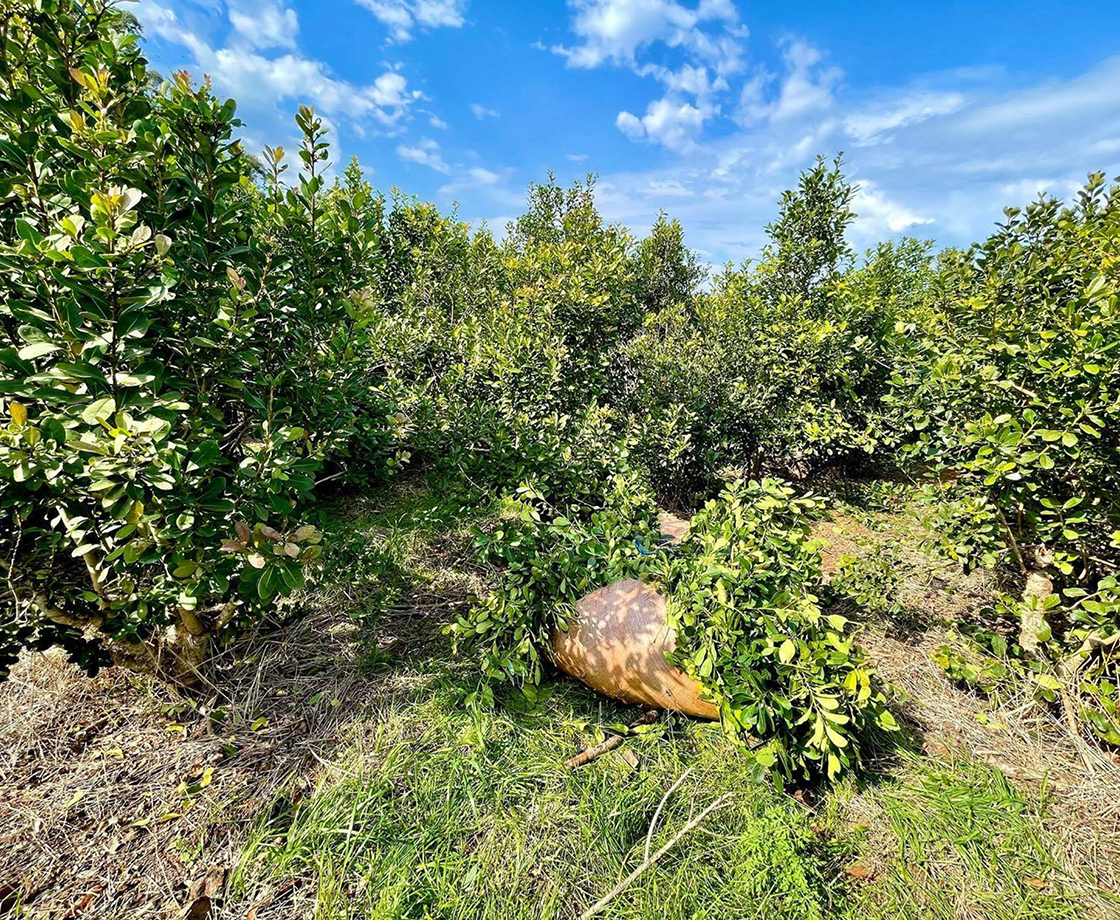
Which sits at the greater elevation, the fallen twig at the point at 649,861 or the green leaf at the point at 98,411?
the green leaf at the point at 98,411

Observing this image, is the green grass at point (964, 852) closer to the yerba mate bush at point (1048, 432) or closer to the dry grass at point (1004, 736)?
the dry grass at point (1004, 736)

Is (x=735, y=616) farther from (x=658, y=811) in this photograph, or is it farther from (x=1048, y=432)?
(x=1048, y=432)

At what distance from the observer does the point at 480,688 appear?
2.64 metres

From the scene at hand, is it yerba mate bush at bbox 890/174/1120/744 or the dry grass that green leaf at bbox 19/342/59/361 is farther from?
yerba mate bush at bbox 890/174/1120/744

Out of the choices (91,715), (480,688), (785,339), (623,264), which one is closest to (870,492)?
(785,339)

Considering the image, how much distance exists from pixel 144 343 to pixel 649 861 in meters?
2.70

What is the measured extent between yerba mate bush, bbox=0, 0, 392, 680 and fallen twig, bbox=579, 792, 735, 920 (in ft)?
5.18

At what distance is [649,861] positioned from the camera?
184 cm

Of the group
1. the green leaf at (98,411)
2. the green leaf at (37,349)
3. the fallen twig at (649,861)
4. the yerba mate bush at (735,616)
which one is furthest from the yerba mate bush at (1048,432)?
the green leaf at (37,349)

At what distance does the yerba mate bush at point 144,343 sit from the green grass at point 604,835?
1.01 m

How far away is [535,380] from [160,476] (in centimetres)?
307

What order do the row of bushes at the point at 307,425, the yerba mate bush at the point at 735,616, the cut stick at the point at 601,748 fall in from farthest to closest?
the cut stick at the point at 601,748 → the yerba mate bush at the point at 735,616 → the row of bushes at the point at 307,425

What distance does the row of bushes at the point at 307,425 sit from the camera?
1507 mm

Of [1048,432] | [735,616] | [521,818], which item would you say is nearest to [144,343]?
[521,818]
